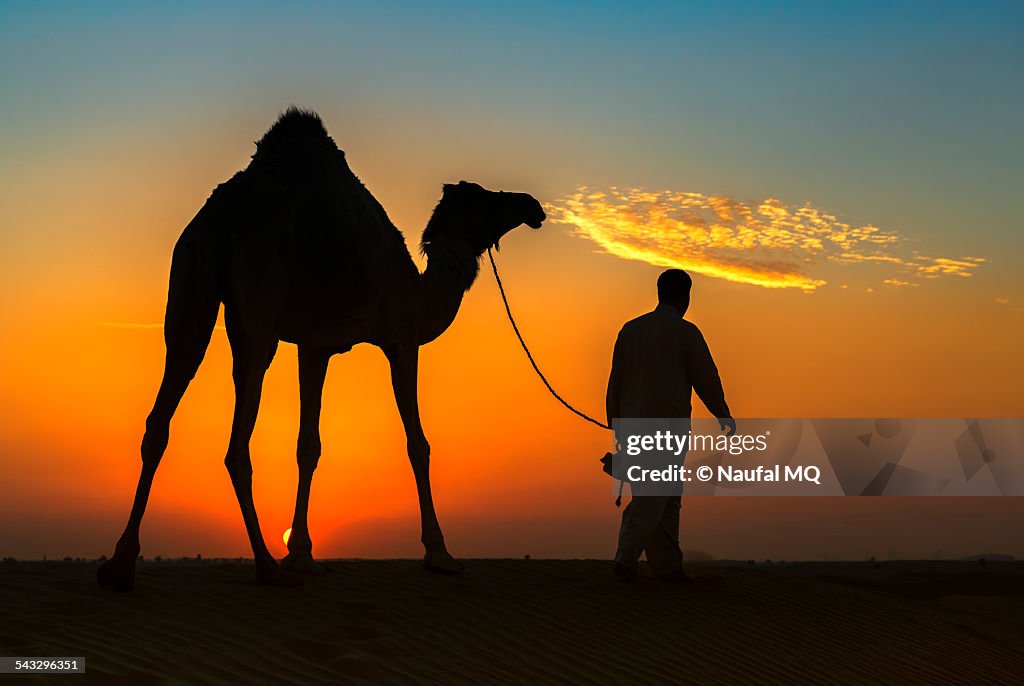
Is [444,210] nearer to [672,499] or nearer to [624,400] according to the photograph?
[624,400]

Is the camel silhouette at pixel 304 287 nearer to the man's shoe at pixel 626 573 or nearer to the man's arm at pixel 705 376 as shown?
the man's shoe at pixel 626 573

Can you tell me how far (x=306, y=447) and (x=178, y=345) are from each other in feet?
7.78

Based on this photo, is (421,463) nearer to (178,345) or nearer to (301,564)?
(301,564)

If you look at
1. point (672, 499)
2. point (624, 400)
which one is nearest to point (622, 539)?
point (672, 499)

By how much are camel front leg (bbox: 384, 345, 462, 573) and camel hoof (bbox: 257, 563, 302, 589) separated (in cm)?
182

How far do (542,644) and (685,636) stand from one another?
1558 millimetres

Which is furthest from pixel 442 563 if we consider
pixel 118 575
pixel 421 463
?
pixel 118 575

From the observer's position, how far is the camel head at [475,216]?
1350 cm

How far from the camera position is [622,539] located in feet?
38.5

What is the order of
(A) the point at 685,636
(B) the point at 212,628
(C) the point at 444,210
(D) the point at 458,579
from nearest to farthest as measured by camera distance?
(B) the point at 212,628 → (A) the point at 685,636 → (D) the point at 458,579 → (C) the point at 444,210

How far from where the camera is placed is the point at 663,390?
11719mm

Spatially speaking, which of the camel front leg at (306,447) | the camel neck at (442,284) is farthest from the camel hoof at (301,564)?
the camel neck at (442,284)

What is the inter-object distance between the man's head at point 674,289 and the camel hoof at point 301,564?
13.9 ft

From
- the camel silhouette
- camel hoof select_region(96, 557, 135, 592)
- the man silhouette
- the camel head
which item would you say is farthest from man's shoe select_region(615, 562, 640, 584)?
camel hoof select_region(96, 557, 135, 592)
